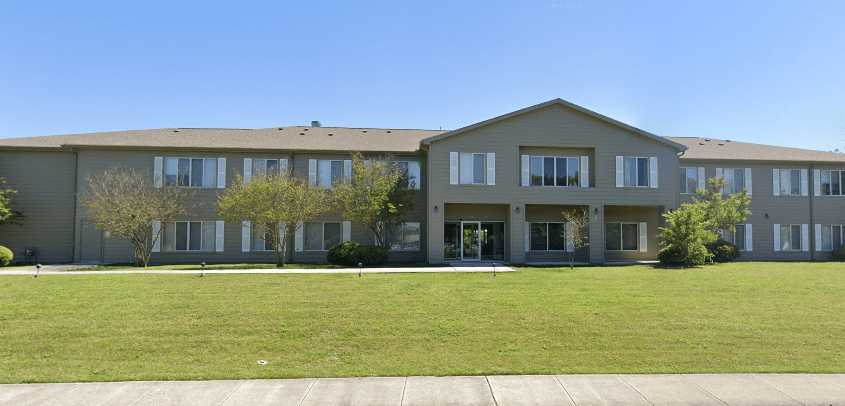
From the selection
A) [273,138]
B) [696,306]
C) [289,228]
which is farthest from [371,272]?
[273,138]

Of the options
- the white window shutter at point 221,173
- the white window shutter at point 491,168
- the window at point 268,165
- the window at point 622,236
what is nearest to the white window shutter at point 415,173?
the white window shutter at point 491,168

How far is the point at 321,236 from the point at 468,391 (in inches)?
764

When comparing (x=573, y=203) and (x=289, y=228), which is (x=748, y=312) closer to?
(x=573, y=203)

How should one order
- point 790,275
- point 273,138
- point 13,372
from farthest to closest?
point 273,138 < point 790,275 < point 13,372

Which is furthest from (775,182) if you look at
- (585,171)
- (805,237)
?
(585,171)

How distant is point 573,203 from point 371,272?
11.3 meters

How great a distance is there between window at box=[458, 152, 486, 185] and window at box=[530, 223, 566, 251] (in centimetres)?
446

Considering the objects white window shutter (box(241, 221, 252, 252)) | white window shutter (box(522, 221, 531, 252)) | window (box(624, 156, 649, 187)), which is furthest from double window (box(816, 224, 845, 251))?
white window shutter (box(241, 221, 252, 252))

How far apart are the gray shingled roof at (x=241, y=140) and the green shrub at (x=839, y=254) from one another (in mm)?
23593

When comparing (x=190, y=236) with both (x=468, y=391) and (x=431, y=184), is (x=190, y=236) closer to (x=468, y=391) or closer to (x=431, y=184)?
(x=431, y=184)

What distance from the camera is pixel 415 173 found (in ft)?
84.4

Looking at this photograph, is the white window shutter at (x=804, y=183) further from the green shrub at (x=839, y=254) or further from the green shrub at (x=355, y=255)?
the green shrub at (x=355, y=255)

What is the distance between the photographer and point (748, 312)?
11.1 meters

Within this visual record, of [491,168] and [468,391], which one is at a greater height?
[491,168]
